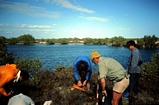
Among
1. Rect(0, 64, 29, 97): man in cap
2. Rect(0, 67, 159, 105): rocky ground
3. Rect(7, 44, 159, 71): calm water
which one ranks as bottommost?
Rect(7, 44, 159, 71): calm water

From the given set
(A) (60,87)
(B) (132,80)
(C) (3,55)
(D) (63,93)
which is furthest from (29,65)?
(B) (132,80)

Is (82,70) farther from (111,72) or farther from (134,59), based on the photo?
(111,72)

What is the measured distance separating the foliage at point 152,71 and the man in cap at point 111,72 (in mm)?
5355

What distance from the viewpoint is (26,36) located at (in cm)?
13500

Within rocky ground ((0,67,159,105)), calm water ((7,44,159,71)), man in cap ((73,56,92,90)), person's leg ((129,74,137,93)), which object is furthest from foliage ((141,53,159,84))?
calm water ((7,44,159,71))

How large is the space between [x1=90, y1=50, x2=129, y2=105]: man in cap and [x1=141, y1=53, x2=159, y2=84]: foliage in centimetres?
536

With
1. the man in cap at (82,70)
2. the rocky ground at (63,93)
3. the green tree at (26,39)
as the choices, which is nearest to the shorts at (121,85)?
the rocky ground at (63,93)

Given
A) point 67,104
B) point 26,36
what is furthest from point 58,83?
point 26,36

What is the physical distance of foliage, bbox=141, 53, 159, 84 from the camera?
9.46 m

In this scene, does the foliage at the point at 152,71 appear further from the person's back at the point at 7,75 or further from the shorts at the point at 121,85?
the person's back at the point at 7,75

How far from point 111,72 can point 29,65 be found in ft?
18.3

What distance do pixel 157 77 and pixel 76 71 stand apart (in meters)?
4.95

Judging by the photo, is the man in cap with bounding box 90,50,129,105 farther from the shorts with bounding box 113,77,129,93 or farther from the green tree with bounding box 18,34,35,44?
the green tree with bounding box 18,34,35,44

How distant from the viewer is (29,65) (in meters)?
9.09
